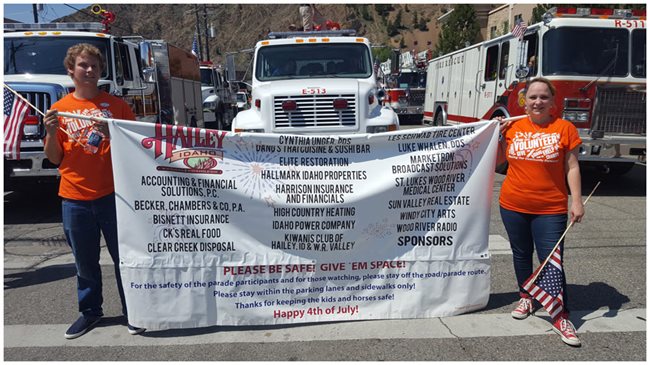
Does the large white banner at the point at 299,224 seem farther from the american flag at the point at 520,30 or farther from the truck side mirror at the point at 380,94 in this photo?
the american flag at the point at 520,30

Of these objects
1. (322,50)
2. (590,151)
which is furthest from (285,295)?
(590,151)

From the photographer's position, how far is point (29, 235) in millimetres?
6445

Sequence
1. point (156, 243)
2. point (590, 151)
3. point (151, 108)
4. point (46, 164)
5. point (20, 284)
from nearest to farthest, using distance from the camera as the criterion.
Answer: point (156, 243) < point (20, 284) < point (46, 164) < point (590, 151) < point (151, 108)

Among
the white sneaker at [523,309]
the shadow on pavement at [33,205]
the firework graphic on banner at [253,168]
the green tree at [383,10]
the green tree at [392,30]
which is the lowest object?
the shadow on pavement at [33,205]

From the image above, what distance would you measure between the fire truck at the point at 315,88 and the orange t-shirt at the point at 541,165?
Answer: 410 centimetres

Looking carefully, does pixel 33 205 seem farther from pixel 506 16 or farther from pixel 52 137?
pixel 506 16

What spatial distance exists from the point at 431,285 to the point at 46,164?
5.46 m

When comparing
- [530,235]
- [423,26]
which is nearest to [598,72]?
[530,235]

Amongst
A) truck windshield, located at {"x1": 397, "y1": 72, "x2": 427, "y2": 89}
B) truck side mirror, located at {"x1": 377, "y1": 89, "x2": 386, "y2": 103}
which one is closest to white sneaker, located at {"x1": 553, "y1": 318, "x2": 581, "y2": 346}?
truck side mirror, located at {"x1": 377, "y1": 89, "x2": 386, "y2": 103}

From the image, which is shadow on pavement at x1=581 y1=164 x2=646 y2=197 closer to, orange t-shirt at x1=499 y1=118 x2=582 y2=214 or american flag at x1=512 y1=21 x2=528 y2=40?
american flag at x1=512 y1=21 x2=528 y2=40

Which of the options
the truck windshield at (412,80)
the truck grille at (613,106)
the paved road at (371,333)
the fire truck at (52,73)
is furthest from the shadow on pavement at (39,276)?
the truck windshield at (412,80)

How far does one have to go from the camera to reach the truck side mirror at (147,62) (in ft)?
28.6

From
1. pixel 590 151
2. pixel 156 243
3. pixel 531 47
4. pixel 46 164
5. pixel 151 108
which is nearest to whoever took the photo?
pixel 156 243

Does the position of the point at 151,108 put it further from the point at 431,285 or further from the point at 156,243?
the point at 431,285
